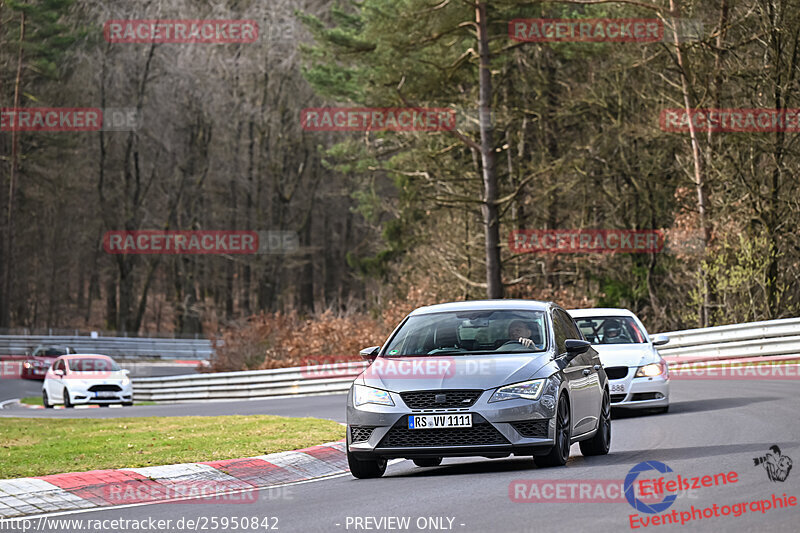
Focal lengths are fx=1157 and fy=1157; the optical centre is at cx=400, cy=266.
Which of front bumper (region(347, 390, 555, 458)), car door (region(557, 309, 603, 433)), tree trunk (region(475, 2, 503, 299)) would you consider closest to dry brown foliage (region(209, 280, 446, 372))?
tree trunk (region(475, 2, 503, 299))

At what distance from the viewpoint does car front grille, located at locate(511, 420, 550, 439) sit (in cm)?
1045

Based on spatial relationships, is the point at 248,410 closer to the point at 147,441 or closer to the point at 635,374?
the point at 147,441

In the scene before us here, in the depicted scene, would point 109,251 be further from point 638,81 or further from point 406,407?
point 406,407

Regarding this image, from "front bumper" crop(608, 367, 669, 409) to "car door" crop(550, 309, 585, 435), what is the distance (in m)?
5.39

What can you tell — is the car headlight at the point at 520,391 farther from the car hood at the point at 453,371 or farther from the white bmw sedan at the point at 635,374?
the white bmw sedan at the point at 635,374

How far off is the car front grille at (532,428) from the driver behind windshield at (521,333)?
1.18m

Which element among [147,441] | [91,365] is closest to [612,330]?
[147,441]

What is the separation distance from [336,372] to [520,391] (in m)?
19.9

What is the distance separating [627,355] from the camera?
1756 centimetres

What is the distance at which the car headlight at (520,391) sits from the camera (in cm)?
1048

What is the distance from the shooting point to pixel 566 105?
41.1 m

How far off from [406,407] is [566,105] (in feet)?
105

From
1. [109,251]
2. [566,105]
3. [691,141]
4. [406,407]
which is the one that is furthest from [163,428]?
[109,251]

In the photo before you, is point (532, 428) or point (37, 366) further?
point (37, 366)
